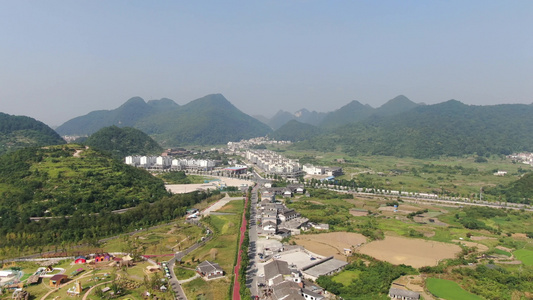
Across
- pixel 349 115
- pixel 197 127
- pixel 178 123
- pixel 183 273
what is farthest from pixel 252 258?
pixel 349 115

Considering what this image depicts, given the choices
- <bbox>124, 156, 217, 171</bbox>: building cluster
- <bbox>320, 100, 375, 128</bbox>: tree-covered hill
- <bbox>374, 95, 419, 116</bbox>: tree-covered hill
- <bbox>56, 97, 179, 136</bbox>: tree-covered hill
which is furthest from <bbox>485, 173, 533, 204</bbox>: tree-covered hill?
<bbox>56, 97, 179, 136</bbox>: tree-covered hill

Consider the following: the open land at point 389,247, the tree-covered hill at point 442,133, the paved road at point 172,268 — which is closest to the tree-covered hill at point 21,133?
the paved road at point 172,268

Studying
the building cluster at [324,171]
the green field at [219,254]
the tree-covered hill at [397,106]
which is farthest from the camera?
the tree-covered hill at [397,106]

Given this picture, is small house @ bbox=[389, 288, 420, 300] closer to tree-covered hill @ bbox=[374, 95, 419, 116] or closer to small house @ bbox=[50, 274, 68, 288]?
small house @ bbox=[50, 274, 68, 288]

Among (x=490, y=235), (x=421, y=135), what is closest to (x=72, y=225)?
(x=490, y=235)

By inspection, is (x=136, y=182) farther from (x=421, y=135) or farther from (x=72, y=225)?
(x=421, y=135)

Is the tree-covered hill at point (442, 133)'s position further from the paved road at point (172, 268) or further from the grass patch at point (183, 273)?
the grass patch at point (183, 273)
